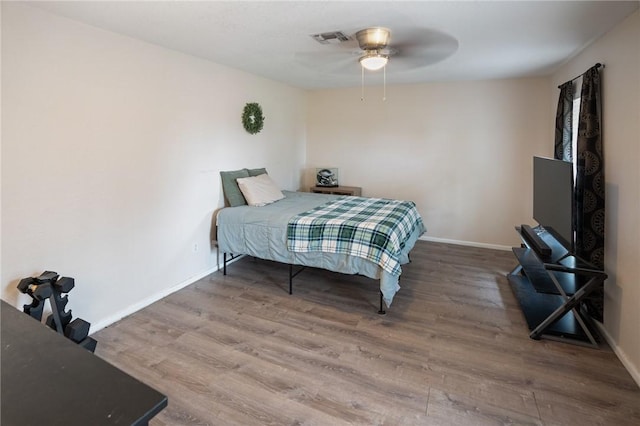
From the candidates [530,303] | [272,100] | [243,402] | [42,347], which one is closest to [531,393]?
[530,303]

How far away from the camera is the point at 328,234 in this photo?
10.3 ft

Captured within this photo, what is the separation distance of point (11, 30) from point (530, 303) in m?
4.37

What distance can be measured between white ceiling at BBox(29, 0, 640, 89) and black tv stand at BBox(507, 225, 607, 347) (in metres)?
1.67

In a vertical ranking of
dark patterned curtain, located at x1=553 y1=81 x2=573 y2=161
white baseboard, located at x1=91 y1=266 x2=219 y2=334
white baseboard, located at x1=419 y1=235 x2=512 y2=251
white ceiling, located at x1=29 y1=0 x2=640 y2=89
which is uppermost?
white ceiling, located at x1=29 y1=0 x2=640 y2=89

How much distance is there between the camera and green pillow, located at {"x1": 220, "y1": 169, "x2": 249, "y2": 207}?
157 inches

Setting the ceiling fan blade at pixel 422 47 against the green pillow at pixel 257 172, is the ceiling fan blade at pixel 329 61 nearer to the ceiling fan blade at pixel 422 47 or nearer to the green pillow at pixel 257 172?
the ceiling fan blade at pixel 422 47

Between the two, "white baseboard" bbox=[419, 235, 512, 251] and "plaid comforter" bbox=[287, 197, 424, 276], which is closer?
"plaid comforter" bbox=[287, 197, 424, 276]

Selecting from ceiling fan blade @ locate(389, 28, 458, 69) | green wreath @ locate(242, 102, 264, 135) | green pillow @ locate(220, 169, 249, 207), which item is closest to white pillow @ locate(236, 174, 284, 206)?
green pillow @ locate(220, 169, 249, 207)

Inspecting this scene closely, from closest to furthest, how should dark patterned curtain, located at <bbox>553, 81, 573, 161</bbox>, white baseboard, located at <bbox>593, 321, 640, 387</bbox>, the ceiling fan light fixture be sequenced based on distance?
white baseboard, located at <bbox>593, 321, 640, 387</bbox>, the ceiling fan light fixture, dark patterned curtain, located at <bbox>553, 81, 573, 161</bbox>

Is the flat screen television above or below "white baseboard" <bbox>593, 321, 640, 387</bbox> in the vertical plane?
above

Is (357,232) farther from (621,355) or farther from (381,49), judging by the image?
(621,355)

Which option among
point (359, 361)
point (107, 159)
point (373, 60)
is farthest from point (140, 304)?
point (373, 60)

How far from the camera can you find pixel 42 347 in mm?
959

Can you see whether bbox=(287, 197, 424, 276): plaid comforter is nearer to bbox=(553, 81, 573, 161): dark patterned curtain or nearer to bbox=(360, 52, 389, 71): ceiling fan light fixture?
bbox=(360, 52, 389, 71): ceiling fan light fixture
